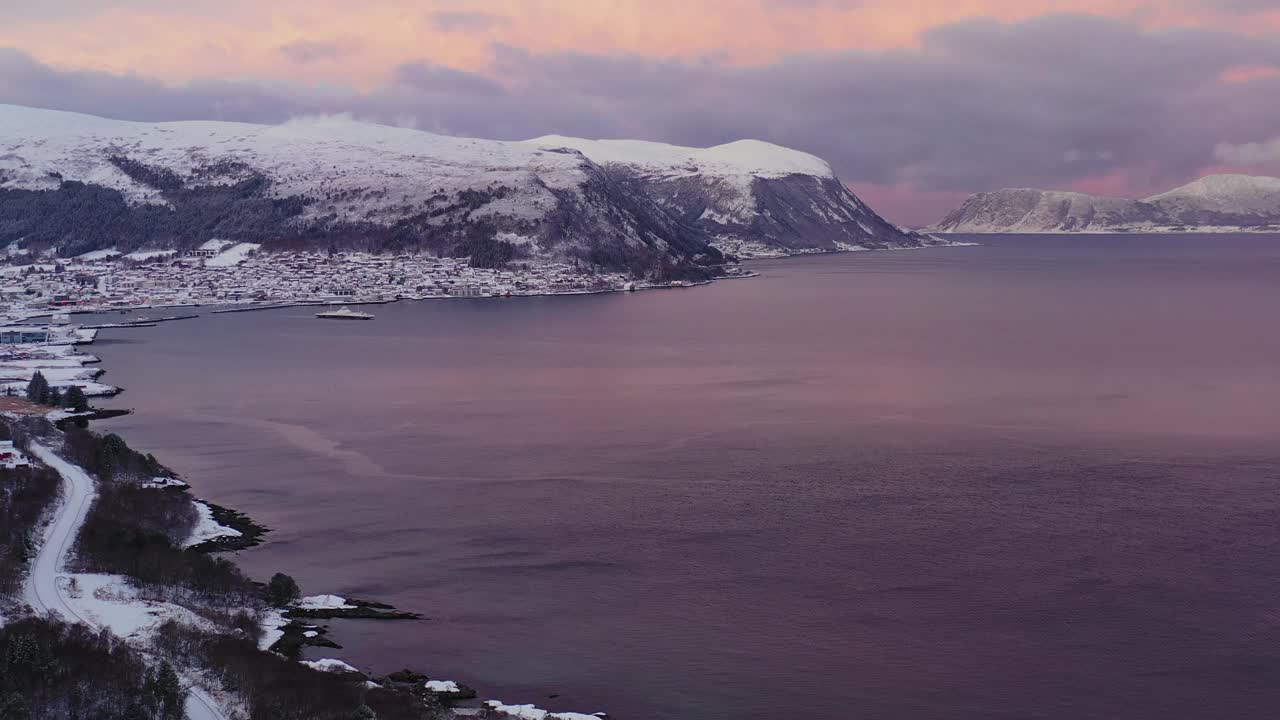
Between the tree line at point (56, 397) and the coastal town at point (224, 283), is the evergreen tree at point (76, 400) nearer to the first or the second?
the tree line at point (56, 397)

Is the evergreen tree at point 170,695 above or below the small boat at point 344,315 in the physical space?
below

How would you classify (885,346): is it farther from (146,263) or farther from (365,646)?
(146,263)

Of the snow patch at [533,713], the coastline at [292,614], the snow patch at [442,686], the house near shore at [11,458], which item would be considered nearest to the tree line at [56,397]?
the house near shore at [11,458]

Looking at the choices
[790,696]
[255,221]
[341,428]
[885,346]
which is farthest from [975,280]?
[790,696]

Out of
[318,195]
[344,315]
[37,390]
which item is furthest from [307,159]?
[37,390]

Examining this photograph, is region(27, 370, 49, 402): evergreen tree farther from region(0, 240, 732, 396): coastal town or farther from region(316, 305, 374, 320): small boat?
region(316, 305, 374, 320): small boat
